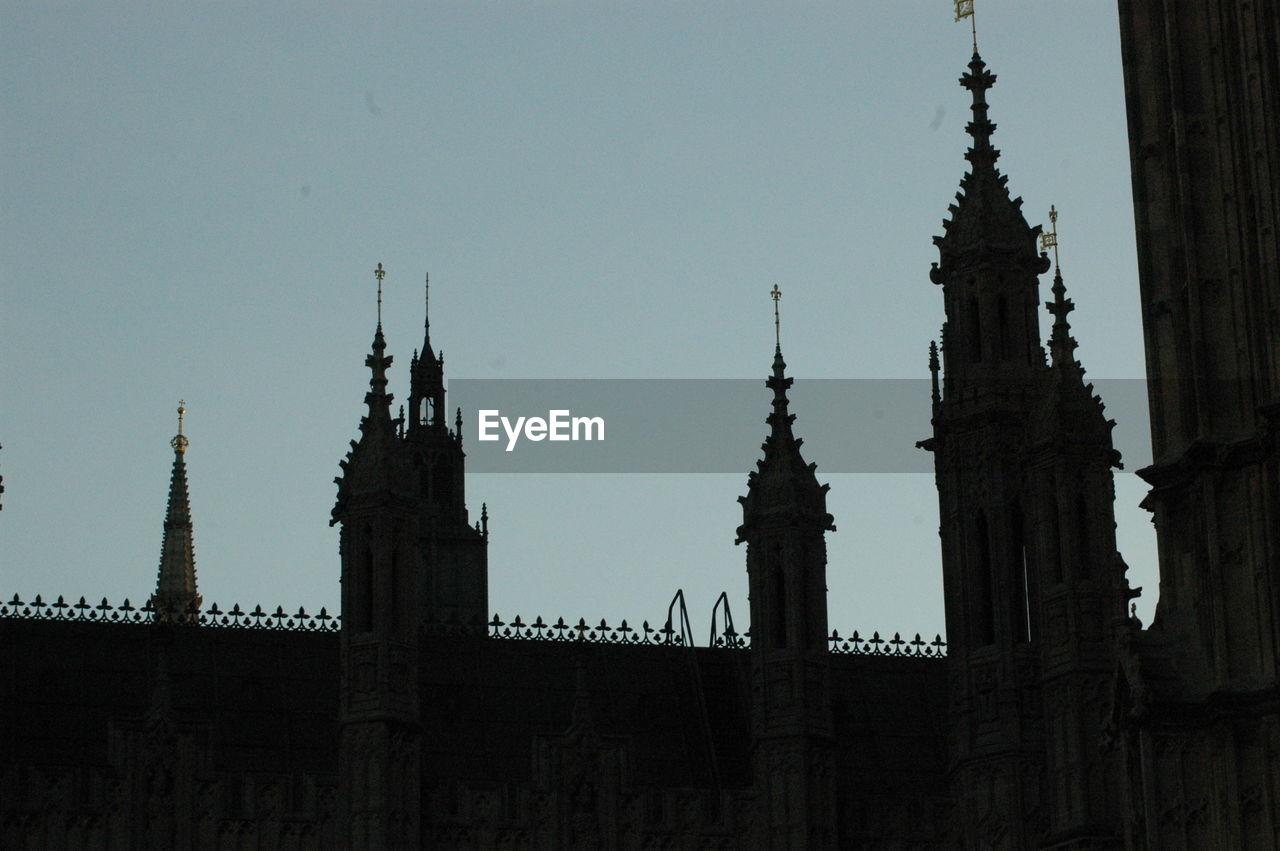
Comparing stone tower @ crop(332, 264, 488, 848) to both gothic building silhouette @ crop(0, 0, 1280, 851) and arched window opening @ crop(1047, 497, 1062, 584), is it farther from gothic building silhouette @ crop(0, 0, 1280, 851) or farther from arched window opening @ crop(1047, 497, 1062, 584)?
arched window opening @ crop(1047, 497, 1062, 584)

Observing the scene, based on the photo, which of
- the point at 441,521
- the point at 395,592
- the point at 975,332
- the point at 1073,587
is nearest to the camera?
the point at 1073,587

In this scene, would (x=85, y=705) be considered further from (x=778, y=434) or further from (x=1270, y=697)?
(x=1270, y=697)

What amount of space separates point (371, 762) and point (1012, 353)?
39.3ft

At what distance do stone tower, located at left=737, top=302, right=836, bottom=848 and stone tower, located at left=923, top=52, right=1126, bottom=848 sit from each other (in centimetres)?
203

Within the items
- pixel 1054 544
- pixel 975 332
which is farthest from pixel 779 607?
pixel 975 332

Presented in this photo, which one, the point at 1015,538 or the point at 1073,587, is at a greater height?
the point at 1015,538

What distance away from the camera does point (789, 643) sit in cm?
4488

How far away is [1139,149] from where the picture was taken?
32.2m

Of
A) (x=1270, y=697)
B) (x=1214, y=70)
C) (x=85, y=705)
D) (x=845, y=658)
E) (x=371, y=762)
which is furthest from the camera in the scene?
(x=845, y=658)

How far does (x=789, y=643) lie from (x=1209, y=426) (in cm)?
1544

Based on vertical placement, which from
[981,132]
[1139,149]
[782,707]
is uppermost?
[981,132]

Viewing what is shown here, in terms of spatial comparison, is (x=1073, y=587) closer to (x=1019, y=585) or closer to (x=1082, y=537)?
(x=1082, y=537)

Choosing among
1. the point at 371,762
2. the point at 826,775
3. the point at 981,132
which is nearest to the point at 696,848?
the point at 826,775

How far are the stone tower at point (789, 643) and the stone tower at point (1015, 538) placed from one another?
2.03m
